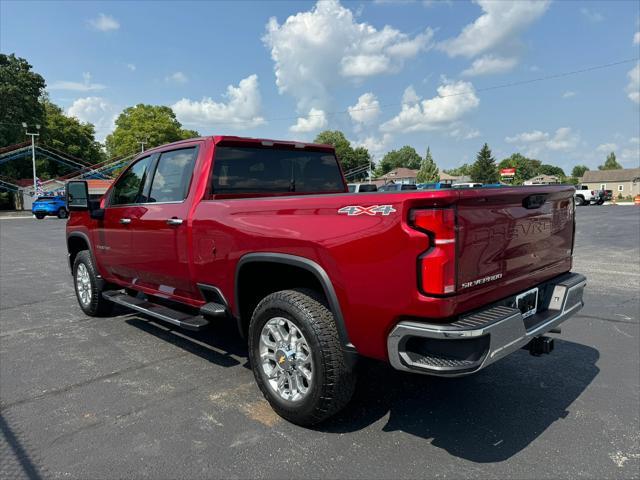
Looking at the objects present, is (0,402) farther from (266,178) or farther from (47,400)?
(266,178)

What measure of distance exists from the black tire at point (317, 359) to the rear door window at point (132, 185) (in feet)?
7.80

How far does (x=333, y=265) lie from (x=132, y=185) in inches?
122

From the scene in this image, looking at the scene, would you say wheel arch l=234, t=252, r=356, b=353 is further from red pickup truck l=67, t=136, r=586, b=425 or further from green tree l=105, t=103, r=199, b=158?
green tree l=105, t=103, r=199, b=158

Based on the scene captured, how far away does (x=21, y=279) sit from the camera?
852 centimetres

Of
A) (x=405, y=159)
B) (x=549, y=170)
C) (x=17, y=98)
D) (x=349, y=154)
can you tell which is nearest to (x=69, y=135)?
(x=17, y=98)

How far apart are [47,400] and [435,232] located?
317 centimetres

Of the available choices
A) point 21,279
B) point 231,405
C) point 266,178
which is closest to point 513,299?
point 231,405

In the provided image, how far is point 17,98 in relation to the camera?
4716 cm

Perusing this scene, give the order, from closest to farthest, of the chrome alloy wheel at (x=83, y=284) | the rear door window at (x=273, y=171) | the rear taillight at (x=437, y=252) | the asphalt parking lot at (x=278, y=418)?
1. the rear taillight at (x=437, y=252)
2. the asphalt parking lot at (x=278, y=418)
3. the rear door window at (x=273, y=171)
4. the chrome alloy wheel at (x=83, y=284)

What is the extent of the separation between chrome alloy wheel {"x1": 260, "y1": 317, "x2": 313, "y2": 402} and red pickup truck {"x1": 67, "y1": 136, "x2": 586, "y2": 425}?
1 centimetres

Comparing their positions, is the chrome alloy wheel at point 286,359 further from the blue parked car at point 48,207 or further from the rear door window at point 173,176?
the blue parked car at point 48,207

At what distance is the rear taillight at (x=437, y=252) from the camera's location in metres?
2.29

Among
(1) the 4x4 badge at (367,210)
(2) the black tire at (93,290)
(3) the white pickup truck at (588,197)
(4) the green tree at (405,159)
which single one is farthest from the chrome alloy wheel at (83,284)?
(4) the green tree at (405,159)

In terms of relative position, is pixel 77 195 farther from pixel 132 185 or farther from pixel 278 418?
pixel 278 418
